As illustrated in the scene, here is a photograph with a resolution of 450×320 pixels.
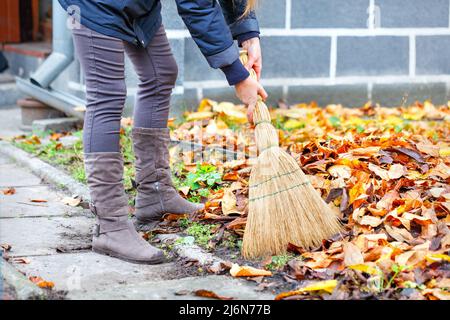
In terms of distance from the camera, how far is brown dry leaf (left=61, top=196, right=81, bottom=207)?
3.66m

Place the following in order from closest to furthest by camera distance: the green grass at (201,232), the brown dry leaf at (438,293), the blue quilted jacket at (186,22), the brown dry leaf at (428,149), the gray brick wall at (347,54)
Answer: the brown dry leaf at (438,293)
the blue quilted jacket at (186,22)
the green grass at (201,232)
the brown dry leaf at (428,149)
the gray brick wall at (347,54)

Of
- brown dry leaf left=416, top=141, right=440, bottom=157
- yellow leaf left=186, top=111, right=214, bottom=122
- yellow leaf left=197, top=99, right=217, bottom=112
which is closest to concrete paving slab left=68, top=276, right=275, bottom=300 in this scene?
brown dry leaf left=416, top=141, right=440, bottom=157

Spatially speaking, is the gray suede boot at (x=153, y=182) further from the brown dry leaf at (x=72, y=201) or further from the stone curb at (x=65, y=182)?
the brown dry leaf at (x=72, y=201)

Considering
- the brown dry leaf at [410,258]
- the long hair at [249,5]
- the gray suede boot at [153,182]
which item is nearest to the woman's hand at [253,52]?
the long hair at [249,5]

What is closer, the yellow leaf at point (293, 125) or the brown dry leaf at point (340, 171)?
the brown dry leaf at point (340, 171)

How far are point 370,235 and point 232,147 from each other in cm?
164

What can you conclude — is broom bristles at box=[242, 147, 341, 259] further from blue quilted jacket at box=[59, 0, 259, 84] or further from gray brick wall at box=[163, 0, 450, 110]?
gray brick wall at box=[163, 0, 450, 110]

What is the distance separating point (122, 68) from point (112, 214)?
0.55m

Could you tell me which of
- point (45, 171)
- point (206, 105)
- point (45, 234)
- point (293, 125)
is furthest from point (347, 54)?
point (45, 234)

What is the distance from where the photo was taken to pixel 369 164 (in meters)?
3.33

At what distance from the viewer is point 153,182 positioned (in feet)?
10.7

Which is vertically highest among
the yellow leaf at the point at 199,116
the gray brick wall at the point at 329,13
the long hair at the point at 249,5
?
the gray brick wall at the point at 329,13

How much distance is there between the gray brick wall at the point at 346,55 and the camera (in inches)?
208

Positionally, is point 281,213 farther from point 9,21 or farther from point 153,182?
point 9,21
